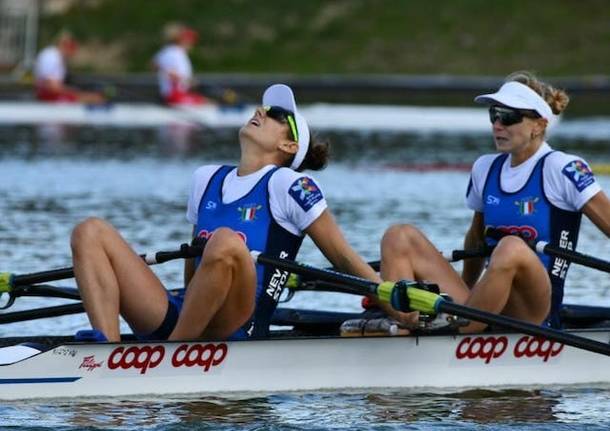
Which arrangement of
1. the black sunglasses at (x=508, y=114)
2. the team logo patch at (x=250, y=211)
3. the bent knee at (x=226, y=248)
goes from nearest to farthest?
the bent knee at (x=226, y=248) → the team logo patch at (x=250, y=211) → the black sunglasses at (x=508, y=114)

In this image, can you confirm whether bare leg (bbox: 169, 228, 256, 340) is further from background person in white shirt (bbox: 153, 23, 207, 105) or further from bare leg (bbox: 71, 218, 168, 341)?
background person in white shirt (bbox: 153, 23, 207, 105)

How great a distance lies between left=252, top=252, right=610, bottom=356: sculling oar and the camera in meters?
9.61

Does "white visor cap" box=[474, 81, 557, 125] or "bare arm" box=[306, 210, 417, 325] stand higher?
"white visor cap" box=[474, 81, 557, 125]

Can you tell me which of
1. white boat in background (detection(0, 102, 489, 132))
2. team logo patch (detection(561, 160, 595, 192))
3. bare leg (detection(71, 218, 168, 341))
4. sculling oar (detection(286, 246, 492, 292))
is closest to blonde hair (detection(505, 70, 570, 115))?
team logo patch (detection(561, 160, 595, 192))

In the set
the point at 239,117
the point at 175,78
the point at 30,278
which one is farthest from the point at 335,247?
the point at 175,78

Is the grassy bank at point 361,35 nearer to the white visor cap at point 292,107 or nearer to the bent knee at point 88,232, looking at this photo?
the white visor cap at point 292,107

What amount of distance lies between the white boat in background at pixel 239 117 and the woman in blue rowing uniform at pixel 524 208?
24.2m

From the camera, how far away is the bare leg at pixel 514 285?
1001 cm

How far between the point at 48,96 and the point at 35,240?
60.5 ft

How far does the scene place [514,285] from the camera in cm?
1020

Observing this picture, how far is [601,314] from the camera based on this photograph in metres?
11.5

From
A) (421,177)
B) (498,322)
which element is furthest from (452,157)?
(498,322)

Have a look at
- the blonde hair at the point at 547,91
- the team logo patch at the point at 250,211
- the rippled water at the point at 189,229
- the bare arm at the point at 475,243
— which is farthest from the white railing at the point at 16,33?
the team logo patch at the point at 250,211

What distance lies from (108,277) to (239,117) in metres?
26.3
